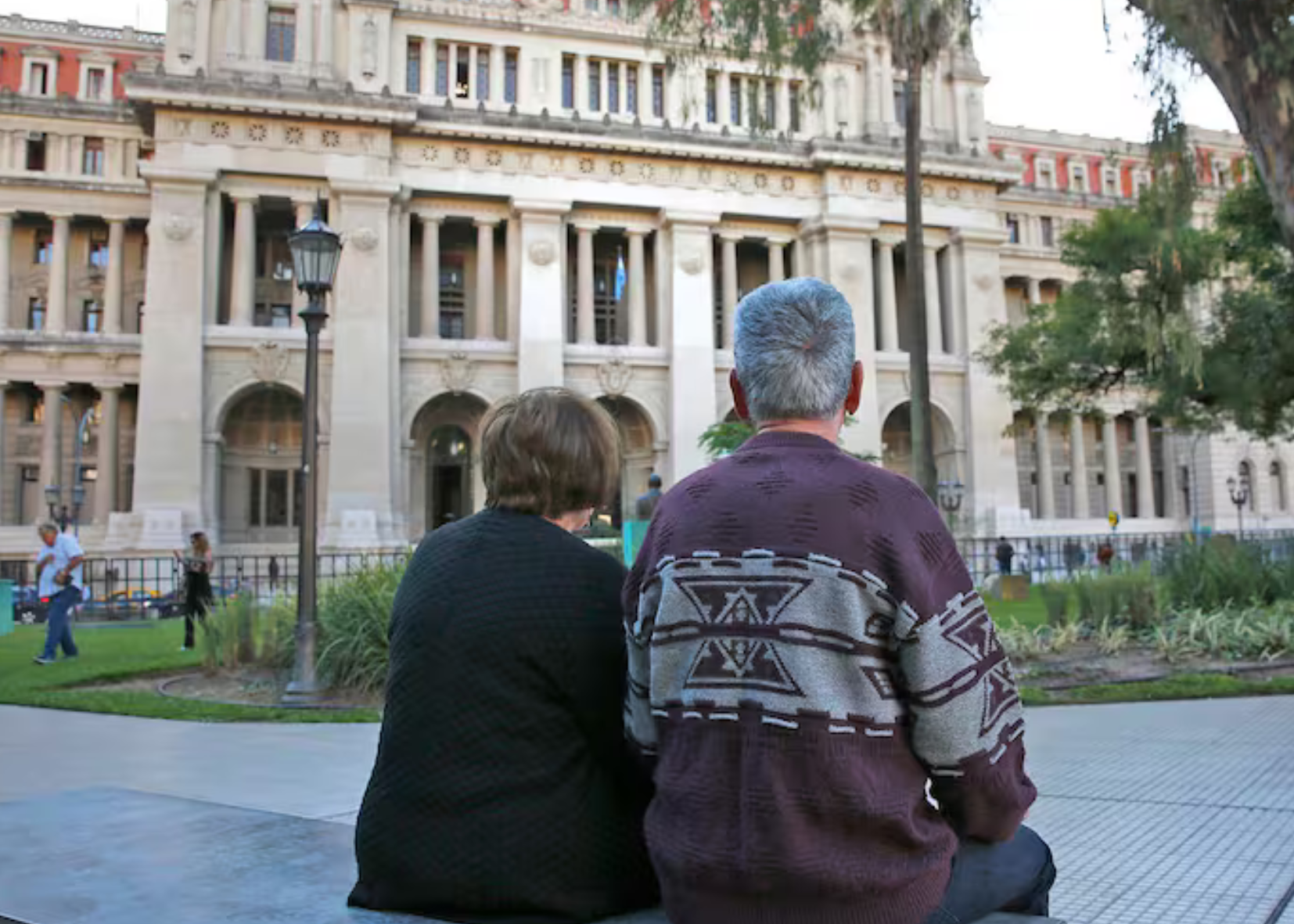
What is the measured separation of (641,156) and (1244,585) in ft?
104

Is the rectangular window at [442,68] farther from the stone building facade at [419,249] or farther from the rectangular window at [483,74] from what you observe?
the rectangular window at [483,74]

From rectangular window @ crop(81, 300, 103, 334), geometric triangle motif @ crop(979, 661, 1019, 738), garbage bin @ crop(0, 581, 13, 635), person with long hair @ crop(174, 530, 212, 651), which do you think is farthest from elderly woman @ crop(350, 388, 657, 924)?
rectangular window @ crop(81, 300, 103, 334)

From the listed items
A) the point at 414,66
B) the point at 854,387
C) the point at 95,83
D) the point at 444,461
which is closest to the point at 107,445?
the point at 444,461

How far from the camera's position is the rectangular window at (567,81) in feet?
142

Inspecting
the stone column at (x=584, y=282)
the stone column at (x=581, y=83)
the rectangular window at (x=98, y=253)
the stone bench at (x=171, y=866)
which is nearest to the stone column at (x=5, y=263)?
the rectangular window at (x=98, y=253)

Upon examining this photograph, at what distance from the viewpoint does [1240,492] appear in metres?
50.1

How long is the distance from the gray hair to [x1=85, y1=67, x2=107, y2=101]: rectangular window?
57.8m

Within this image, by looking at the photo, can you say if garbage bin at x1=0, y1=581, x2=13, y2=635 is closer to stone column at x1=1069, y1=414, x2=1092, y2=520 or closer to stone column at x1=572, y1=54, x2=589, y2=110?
stone column at x1=572, y1=54, x2=589, y2=110

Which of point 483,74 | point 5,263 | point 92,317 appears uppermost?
point 483,74

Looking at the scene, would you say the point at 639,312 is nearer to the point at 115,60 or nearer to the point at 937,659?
the point at 115,60

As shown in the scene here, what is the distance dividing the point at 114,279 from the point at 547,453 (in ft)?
159

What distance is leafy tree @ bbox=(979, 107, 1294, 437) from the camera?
21109 mm

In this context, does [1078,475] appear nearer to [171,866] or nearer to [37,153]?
[37,153]

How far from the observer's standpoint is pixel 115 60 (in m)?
51.3
